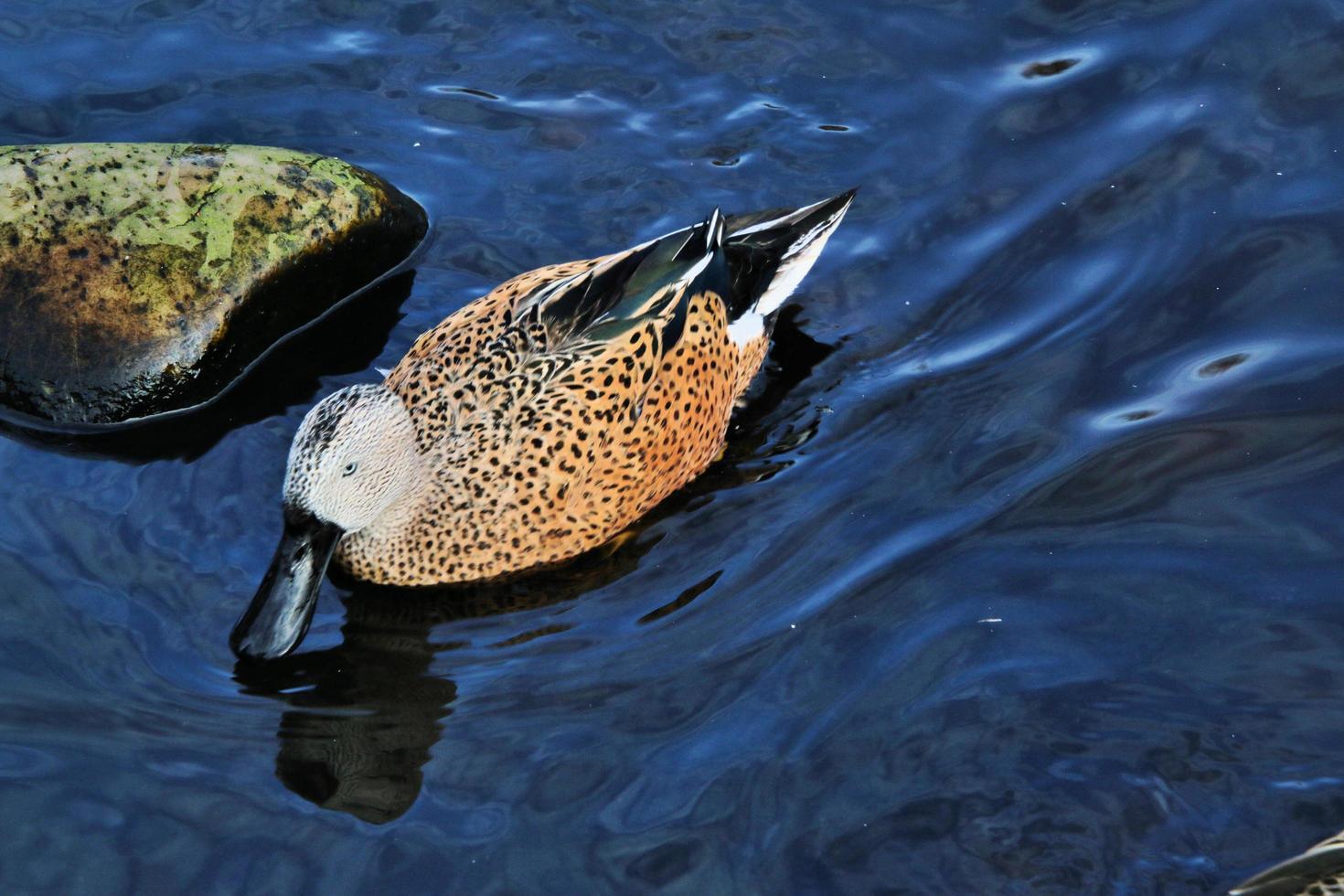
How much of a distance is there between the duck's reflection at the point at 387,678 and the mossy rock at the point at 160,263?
1.47m

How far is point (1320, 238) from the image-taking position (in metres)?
7.07

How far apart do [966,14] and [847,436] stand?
10.3 ft

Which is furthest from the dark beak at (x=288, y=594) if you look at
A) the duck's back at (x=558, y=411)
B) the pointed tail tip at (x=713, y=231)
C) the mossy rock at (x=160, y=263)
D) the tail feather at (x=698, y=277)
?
the pointed tail tip at (x=713, y=231)

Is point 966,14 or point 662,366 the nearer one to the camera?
point 662,366

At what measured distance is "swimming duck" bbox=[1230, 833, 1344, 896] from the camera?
4.35 meters

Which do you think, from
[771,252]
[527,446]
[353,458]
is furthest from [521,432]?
[771,252]

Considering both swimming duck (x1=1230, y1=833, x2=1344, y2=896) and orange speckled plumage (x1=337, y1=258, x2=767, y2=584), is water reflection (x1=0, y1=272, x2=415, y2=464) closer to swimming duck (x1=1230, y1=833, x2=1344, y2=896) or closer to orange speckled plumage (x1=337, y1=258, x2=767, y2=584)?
orange speckled plumage (x1=337, y1=258, x2=767, y2=584)

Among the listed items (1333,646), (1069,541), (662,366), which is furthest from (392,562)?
(1333,646)

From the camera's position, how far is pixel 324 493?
556 centimetres

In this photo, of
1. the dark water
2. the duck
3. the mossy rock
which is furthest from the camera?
the mossy rock

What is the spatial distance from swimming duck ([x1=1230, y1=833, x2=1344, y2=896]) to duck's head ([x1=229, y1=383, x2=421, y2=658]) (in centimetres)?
310

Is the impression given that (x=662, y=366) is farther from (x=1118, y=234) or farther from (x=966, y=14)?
(x=966, y=14)

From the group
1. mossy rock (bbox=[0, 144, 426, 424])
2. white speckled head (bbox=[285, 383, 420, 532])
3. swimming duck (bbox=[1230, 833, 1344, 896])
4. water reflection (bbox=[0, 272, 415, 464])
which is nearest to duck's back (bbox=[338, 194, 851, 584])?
white speckled head (bbox=[285, 383, 420, 532])

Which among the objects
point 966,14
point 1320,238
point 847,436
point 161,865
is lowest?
point 161,865
